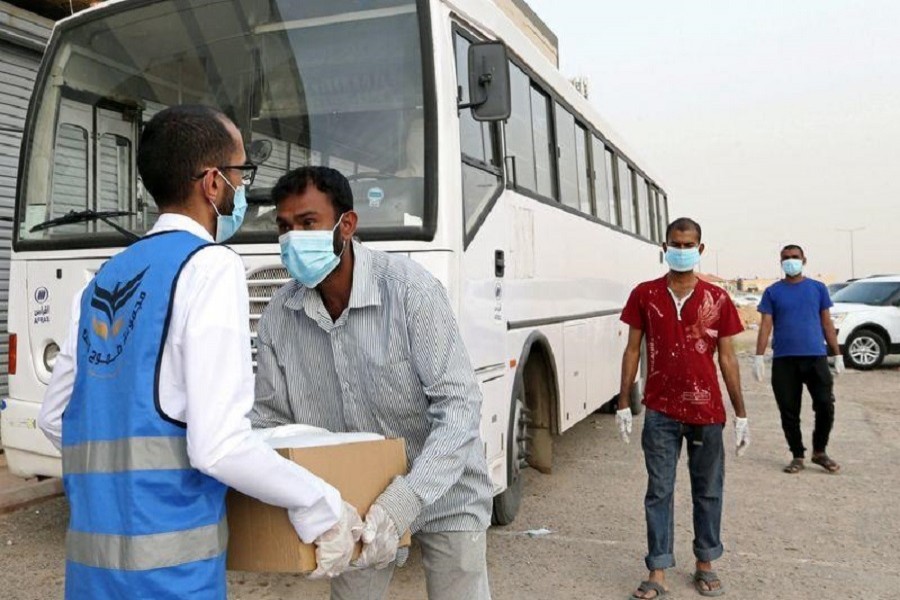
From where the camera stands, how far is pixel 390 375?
246 cm

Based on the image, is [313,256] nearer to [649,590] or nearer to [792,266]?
[649,590]

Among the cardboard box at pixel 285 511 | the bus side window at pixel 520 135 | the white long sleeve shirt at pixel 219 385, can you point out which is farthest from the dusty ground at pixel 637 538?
the white long sleeve shirt at pixel 219 385

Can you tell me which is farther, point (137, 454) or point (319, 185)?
point (319, 185)

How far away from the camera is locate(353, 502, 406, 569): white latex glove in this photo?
202 cm

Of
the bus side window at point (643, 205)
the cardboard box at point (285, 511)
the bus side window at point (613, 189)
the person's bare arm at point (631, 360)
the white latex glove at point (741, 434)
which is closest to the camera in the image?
the cardboard box at point (285, 511)

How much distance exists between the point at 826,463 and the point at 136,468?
7.37 metres

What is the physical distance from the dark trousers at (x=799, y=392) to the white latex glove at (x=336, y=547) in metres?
6.59

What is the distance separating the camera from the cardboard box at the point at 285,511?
1.91 metres

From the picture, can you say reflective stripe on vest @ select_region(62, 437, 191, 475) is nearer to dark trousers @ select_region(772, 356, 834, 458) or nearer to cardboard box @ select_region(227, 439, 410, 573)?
cardboard box @ select_region(227, 439, 410, 573)

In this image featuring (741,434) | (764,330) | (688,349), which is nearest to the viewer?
(688,349)

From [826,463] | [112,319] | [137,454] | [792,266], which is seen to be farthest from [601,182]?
[137,454]

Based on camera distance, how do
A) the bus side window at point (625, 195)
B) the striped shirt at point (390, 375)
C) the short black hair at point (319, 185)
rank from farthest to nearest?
the bus side window at point (625, 195), the short black hair at point (319, 185), the striped shirt at point (390, 375)

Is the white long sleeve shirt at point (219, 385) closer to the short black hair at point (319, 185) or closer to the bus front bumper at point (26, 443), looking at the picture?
the short black hair at point (319, 185)

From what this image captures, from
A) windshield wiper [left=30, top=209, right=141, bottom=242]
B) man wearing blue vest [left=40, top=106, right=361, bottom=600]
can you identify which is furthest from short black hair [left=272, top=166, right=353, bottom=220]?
windshield wiper [left=30, top=209, right=141, bottom=242]
